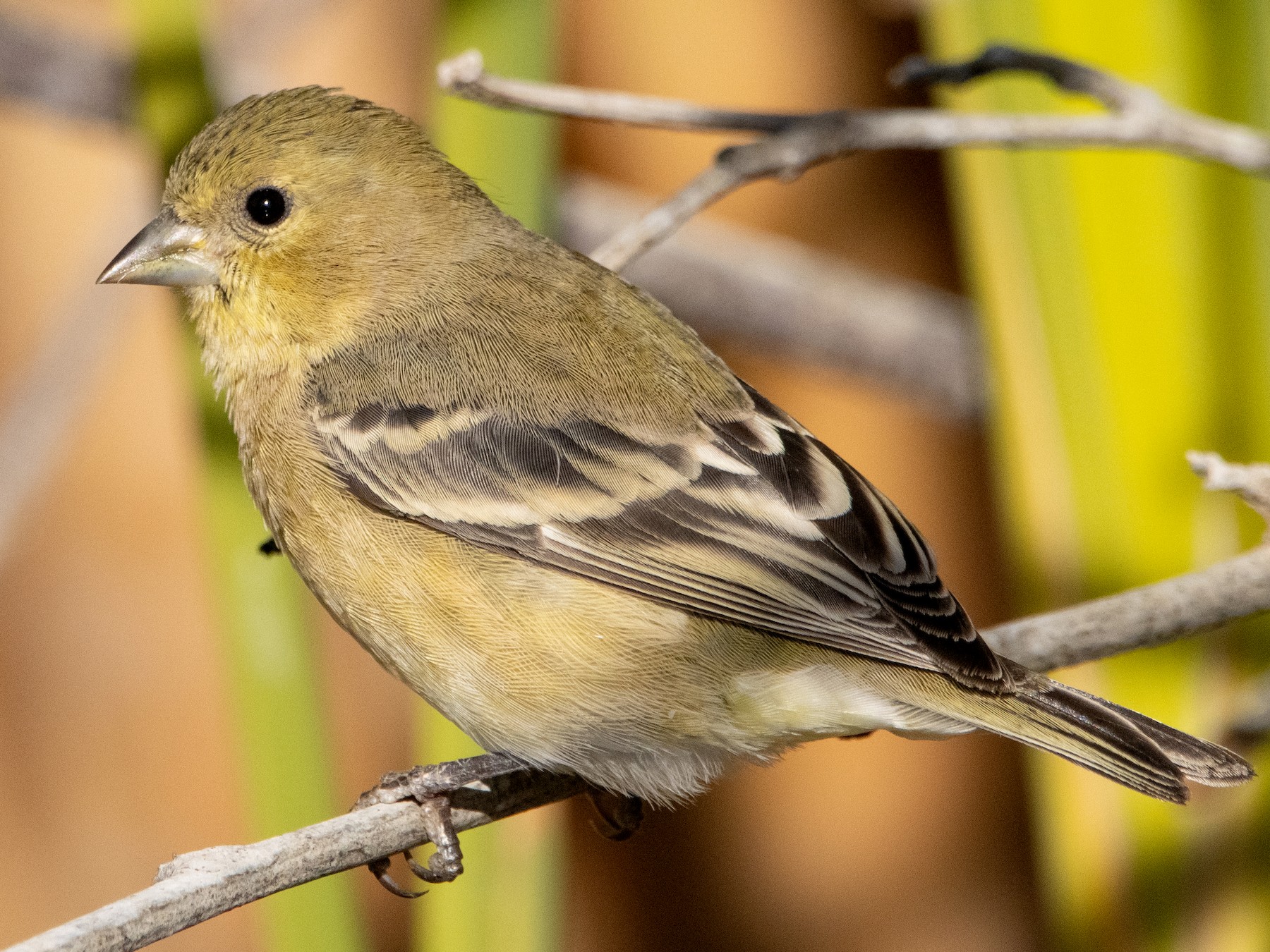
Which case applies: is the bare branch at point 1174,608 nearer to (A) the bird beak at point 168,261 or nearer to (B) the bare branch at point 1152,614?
(B) the bare branch at point 1152,614

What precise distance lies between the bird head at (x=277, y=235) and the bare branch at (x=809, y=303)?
125 centimetres

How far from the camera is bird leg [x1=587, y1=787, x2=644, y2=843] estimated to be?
8.14ft

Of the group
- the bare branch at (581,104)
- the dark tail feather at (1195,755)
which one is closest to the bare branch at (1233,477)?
the dark tail feather at (1195,755)

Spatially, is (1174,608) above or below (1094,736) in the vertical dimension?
above

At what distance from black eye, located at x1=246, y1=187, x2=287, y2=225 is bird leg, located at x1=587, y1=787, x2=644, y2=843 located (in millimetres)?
1161

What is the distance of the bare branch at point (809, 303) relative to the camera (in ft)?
11.6

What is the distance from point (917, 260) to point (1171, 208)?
122cm

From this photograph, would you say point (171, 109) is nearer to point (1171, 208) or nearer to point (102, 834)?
point (1171, 208)

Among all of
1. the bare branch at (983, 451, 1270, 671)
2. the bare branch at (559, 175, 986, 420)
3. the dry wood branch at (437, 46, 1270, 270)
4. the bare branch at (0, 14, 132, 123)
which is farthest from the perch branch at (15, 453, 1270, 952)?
the bare branch at (0, 14, 132, 123)

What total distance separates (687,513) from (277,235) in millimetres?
853

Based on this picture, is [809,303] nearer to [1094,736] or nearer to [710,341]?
[710,341]

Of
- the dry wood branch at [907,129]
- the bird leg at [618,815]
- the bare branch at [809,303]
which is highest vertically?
the bare branch at [809,303]

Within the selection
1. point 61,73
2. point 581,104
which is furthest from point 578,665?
point 61,73

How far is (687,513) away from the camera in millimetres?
1977
